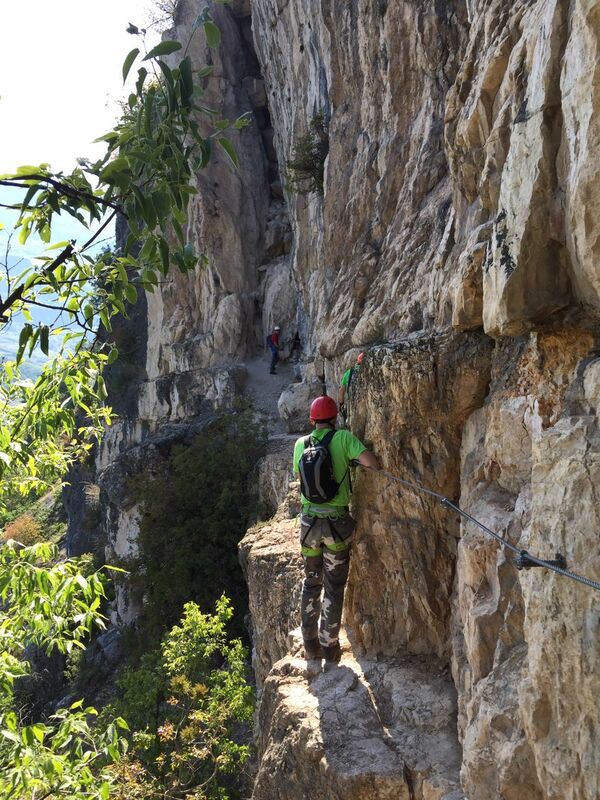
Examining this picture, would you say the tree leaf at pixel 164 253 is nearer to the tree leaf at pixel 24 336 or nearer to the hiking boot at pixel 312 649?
the tree leaf at pixel 24 336

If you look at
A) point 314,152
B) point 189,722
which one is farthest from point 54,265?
point 314,152

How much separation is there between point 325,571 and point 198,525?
470 inches

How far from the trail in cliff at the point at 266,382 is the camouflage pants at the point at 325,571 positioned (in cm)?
1519

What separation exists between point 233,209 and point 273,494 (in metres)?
17.2

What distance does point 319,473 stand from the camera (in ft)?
16.2

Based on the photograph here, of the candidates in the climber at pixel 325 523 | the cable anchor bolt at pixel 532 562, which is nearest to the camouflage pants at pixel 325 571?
the climber at pixel 325 523

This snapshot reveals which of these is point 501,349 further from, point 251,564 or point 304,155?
point 304,155

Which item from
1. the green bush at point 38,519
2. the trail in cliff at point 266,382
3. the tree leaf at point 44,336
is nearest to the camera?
the tree leaf at point 44,336

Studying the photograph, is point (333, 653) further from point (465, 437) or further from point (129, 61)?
point (129, 61)

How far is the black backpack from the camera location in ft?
16.2

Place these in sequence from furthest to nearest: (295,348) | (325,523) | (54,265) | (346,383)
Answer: (295,348) → (346,383) → (325,523) → (54,265)

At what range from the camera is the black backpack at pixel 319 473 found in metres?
4.94

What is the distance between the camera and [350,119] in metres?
11.8

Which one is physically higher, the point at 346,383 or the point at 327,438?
the point at 346,383
